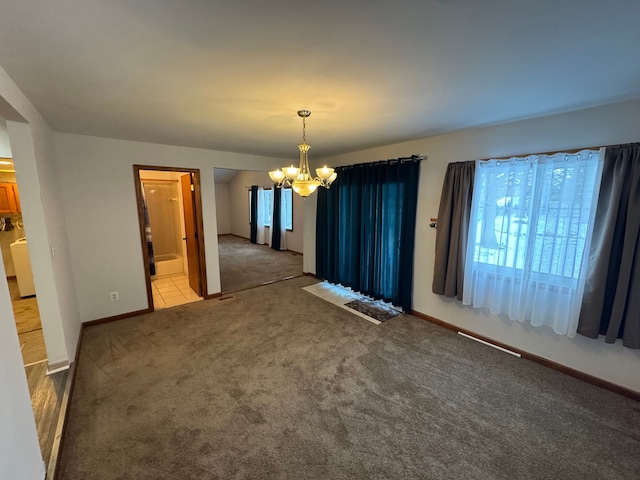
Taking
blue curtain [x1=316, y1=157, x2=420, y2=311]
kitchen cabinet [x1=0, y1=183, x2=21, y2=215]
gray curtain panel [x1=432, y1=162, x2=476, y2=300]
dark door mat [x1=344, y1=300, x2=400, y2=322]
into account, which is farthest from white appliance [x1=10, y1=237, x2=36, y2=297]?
gray curtain panel [x1=432, y1=162, x2=476, y2=300]

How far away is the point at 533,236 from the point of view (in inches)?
93.8

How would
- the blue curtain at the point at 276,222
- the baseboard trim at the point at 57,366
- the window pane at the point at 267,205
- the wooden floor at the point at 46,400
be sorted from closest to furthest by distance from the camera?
the wooden floor at the point at 46,400
the baseboard trim at the point at 57,366
the blue curtain at the point at 276,222
the window pane at the point at 267,205

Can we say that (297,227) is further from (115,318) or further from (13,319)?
(13,319)

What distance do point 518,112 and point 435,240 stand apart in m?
1.50

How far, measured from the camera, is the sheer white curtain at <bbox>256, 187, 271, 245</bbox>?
850 cm

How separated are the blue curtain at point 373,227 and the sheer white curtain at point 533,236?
0.79 meters

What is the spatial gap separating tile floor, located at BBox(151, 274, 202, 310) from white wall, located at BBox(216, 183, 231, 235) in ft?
18.1

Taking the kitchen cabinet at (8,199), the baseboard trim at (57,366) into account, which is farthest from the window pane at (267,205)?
the baseboard trim at (57,366)

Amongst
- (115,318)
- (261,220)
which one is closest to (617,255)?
(115,318)

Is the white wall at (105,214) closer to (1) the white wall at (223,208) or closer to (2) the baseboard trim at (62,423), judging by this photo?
(2) the baseboard trim at (62,423)

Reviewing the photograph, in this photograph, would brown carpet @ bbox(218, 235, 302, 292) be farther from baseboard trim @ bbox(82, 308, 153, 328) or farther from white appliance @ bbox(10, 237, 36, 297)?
white appliance @ bbox(10, 237, 36, 297)

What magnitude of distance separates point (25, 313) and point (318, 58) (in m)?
4.81

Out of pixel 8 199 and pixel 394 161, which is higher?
pixel 394 161

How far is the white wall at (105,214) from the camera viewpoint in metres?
2.92
